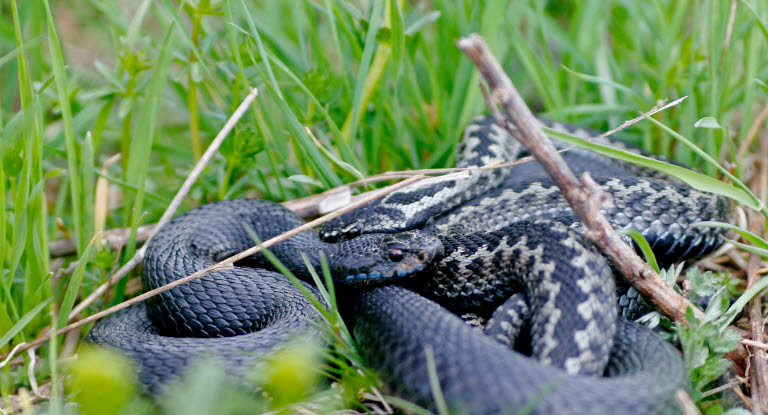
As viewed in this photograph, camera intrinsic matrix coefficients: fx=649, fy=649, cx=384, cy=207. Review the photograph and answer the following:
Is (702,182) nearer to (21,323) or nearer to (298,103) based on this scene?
(298,103)

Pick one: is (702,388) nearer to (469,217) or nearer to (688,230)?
(688,230)

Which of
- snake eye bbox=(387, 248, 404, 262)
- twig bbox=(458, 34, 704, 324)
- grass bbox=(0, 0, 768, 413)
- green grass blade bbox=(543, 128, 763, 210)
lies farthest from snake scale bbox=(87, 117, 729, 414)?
Answer: green grass blade bbox=(543, 128, 763, 210)

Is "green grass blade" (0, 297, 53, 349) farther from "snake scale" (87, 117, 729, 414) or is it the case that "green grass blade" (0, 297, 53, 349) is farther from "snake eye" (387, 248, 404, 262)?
"snake eye" (387, 248, 404, 262)

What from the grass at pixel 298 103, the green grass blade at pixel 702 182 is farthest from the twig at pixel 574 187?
the green grass blade at pixel 702 182

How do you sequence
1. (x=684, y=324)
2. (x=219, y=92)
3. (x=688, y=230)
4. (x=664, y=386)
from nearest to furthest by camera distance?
(x=664, y=386)
(x=684, y=324)
(x=688, y=230)
(x=219, y=92)

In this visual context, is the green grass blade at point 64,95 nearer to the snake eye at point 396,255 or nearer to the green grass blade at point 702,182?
the snake eye at point 396,255

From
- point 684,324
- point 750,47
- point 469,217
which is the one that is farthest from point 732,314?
point 750,47

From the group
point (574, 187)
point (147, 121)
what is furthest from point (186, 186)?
point (574, 187)
